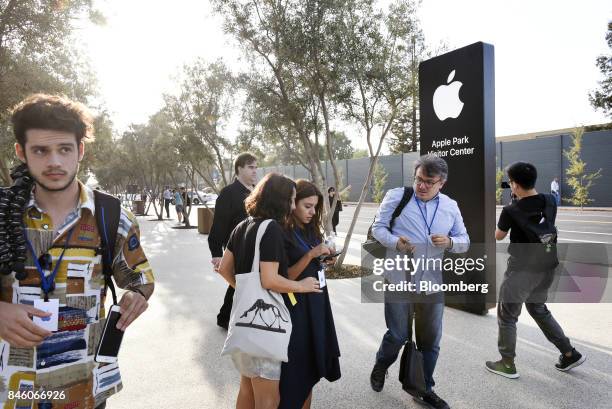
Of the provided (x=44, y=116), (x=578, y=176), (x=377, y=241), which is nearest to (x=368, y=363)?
(x=377, y=241)

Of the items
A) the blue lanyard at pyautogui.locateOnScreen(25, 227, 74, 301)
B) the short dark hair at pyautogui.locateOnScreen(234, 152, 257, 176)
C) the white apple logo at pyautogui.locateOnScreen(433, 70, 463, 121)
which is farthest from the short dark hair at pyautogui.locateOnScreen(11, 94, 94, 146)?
the white apple logo at pyautogui.locateOnScreen(433, 70, 463, 121)

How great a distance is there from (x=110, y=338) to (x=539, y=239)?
328 centimetres

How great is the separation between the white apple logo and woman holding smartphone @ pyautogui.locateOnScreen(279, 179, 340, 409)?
3.51 metres

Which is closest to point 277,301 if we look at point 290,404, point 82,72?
point 290,404

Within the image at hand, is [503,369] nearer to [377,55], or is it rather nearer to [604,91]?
[377,55]

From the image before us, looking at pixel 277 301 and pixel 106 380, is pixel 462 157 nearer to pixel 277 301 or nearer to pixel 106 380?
pixel 277 301

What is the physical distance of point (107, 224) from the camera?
65.9 inches

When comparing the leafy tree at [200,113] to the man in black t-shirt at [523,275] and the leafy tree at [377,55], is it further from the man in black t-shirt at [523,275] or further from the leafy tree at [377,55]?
the man in black t-shirt at [523,275]

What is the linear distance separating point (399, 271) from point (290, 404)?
52.0 inches

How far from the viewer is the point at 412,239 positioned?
10.5ft

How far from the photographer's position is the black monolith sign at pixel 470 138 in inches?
202

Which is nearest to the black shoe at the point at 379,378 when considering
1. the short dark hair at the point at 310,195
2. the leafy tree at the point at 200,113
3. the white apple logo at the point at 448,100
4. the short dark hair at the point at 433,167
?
the short dark hair at the point at 310,195

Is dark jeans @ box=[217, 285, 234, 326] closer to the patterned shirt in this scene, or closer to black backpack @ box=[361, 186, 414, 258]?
black backpack @ box=[361, 186, 414, 258]

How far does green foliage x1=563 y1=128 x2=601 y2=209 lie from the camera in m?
24.3
